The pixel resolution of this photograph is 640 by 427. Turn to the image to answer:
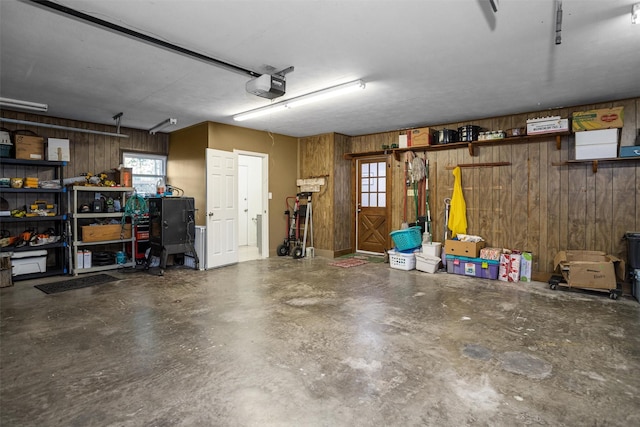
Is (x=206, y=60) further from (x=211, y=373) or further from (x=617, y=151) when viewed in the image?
(x=617, y=151)

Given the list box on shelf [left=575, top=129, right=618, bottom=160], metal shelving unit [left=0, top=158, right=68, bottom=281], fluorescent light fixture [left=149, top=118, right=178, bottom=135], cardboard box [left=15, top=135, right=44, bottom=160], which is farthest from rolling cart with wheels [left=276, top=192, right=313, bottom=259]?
box on shelf [left=575, top=129, right=618, bottom=160]

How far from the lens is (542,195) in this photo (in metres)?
5.71

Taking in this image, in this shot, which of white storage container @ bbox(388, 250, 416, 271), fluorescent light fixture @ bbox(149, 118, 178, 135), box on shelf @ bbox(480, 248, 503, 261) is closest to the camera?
box on shelf @ bbox(480, 248, 503, 261)

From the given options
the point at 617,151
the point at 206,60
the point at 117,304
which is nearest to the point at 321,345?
the point at 117,304

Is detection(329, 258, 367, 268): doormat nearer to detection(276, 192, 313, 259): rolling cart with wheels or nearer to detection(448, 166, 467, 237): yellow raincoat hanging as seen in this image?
detection(276, 192, 313, 259): rolling cart with wheels

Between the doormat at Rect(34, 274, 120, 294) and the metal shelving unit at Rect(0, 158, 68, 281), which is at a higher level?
the metal shelving unit at Rect(0, 158, 68, 281)

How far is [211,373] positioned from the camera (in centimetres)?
264

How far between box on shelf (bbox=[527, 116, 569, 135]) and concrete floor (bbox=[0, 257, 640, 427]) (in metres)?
2.48

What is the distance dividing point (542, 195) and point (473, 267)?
1650 mm

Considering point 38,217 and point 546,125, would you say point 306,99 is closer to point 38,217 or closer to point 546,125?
point 546,125

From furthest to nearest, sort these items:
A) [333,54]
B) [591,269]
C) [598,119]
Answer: [598,119] → [591,269] → [333,54]

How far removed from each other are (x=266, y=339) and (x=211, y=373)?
696 mm

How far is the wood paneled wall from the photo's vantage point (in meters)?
6.13

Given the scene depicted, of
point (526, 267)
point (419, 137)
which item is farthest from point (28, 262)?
point (526, 267)
